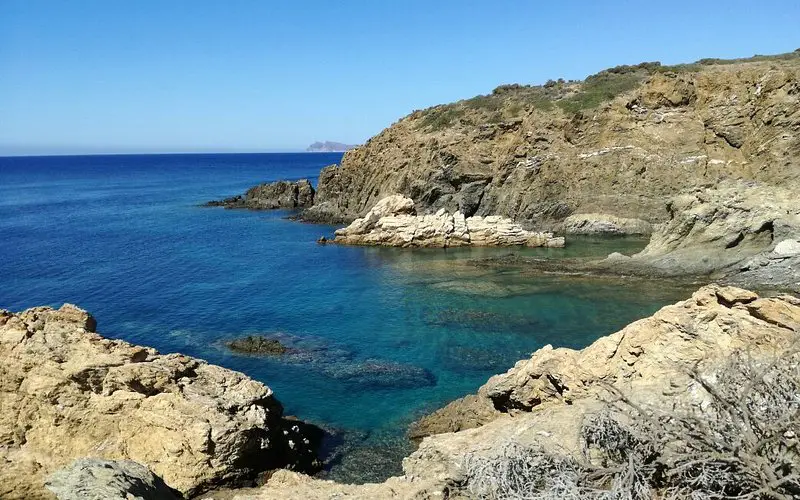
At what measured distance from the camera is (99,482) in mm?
7887

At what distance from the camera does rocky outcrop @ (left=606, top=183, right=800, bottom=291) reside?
99.8ft

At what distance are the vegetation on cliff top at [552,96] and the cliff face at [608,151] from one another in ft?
1.37

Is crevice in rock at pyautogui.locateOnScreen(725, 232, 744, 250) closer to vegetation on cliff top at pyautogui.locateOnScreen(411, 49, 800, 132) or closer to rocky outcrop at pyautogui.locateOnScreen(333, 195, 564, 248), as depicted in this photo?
rocky outcrop at pyautogui.locateOnScreen(333, 195, 564, 248)

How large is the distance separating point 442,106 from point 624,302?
186ft

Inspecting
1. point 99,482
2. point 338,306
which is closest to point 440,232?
point 338,306

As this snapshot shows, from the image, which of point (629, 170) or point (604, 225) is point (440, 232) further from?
point (629, 170)

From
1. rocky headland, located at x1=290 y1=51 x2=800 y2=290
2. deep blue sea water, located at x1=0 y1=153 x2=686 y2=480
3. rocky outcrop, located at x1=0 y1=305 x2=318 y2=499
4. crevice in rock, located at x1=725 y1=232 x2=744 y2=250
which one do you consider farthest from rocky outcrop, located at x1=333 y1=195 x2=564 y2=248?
rocky outcrop, located at x1=0 y1=305 x2=318 y2=499

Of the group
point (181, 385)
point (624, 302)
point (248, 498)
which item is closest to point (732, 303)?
point (248, 498)

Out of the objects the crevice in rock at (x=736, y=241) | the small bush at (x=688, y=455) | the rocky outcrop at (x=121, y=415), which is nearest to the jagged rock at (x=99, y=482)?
the rocky outcrop at (x=121, y=415)

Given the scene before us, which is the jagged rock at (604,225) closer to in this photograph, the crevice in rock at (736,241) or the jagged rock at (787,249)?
the crevice in rock at (736,241)

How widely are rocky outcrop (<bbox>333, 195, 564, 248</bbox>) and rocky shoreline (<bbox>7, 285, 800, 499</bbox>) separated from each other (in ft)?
114

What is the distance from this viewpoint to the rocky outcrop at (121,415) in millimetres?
12023

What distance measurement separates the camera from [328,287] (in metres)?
36.8

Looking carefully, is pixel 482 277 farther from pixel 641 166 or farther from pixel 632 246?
pixel 641 166
